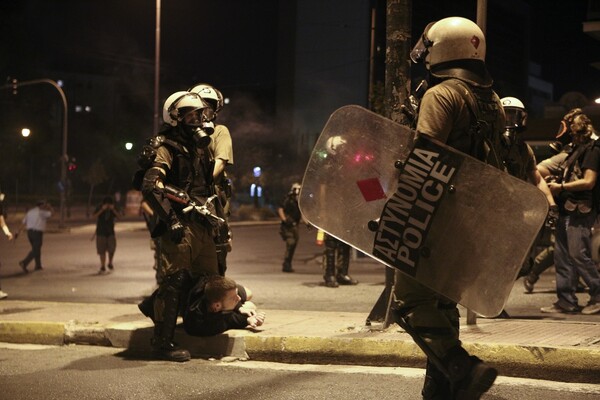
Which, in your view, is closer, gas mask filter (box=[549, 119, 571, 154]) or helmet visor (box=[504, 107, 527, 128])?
helmet visor (box=[504, 107, 527, 128])

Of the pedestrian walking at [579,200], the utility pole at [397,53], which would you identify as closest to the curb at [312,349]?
the utility pole at [397,53]

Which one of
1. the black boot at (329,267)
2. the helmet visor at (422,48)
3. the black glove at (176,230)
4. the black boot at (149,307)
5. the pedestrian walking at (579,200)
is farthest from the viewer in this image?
the black boot at (329,267)

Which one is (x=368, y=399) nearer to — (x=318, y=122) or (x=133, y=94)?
(x=318, y=122)

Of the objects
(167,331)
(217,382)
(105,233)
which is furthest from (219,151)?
(105,233)

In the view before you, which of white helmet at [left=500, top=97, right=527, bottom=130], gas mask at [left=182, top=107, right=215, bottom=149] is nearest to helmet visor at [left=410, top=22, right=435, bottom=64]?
gas mask at [left=182, top=107, right=215, bottom=149]

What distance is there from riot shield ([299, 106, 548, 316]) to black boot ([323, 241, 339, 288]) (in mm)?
8883

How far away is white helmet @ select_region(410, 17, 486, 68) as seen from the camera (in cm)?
423

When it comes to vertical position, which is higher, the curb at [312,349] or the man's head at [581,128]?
the man's head at [581,128]

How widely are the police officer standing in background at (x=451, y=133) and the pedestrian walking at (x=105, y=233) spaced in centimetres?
1325

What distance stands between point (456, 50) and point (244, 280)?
1039 centimetres

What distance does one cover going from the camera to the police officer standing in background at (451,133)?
393cm

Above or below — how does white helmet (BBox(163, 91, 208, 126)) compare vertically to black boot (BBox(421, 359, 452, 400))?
Answer: above

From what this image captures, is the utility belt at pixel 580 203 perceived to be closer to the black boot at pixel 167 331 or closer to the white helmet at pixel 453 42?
the black boot at pixel 167 331

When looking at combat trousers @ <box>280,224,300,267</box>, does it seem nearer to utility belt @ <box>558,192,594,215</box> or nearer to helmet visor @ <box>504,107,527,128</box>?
utility belt @ <box>558,192,594,215</box>
